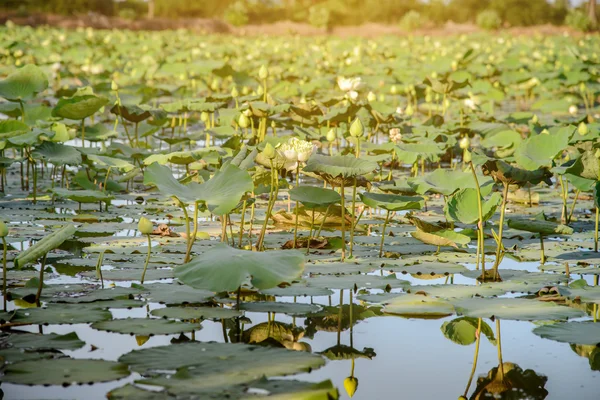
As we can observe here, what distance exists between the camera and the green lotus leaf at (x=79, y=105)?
471cm

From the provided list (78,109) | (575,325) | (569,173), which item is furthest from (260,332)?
(78,109)

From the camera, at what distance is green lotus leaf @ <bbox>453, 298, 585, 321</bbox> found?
2412 millimetres

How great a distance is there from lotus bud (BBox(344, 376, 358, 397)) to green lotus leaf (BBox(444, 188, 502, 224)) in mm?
1365

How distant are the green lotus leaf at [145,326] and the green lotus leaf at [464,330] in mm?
736

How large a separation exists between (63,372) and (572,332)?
4.46 feet

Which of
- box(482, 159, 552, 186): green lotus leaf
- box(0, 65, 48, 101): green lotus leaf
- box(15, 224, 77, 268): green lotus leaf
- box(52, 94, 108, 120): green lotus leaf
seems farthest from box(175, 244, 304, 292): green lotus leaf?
box(0, 65, 48, 101): green lotus leaf

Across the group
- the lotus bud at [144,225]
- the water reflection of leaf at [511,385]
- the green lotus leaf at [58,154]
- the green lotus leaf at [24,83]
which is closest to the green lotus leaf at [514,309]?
the water reflection of leaf at [511,385]

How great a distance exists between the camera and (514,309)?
8.14 feet

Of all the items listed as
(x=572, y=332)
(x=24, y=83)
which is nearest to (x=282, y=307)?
(x=572, y=332)

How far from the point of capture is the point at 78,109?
4.83 metres

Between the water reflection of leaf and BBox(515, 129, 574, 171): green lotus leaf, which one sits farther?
BBox(515, 129, 574, 171): green lotus leaf

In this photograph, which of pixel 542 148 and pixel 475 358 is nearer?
pixel 475 358

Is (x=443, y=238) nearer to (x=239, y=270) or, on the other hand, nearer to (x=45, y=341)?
(x=239, y=270)

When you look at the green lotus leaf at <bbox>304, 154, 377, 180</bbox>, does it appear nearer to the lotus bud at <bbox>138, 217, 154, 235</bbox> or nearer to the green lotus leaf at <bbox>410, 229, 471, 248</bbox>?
the green lotus leaf at <bbox>410, 229, 471, 248</bbox>
